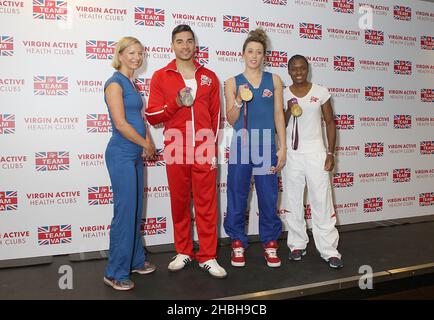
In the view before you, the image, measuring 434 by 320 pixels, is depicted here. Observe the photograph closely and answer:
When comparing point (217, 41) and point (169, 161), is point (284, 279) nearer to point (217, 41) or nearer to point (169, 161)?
point (169, 161)

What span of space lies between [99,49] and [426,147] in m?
3.75

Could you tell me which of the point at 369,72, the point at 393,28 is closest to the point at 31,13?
the point at 369,72

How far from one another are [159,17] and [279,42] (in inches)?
46.7

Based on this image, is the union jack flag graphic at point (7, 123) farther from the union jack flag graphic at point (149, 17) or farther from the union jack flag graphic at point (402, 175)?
the union jack flag graphic at point (402, 175)

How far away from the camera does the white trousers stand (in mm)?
2746

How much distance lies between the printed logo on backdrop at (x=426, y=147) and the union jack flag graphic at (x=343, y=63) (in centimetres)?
131

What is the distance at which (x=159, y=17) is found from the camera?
3285 millimetres

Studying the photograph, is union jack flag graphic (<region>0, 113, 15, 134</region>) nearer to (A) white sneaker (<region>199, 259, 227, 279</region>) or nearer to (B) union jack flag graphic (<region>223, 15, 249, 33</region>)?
(A) white sneaker (<region>199, 259, 227, 279</region>)

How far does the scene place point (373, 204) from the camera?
4184 millimetres

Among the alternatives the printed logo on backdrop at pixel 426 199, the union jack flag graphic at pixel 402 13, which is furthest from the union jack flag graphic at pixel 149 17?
the printed logo on backdrop at pixel 426 199

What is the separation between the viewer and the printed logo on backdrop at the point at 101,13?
3.10 meters

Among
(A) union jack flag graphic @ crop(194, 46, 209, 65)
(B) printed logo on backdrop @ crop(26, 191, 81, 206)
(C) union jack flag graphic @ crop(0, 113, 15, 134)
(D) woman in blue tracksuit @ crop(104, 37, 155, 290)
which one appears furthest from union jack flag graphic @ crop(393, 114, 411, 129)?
(C) union jack flag graphic @ crop(0, 113, 15, 134)

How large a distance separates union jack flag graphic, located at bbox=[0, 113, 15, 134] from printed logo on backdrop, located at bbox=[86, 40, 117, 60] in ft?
2.55

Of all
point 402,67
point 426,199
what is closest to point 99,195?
point 402,67
